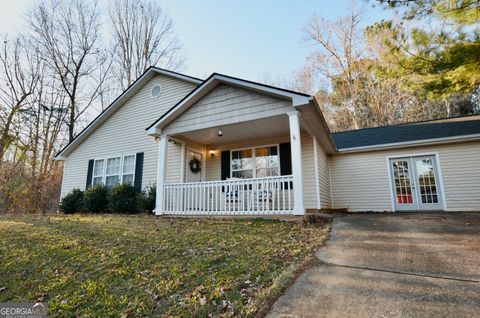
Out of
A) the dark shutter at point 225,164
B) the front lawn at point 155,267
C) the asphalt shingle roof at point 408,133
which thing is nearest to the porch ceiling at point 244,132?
the dark shutter at point 225,164

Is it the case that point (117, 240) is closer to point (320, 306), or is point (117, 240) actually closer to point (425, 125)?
point (320, 306)

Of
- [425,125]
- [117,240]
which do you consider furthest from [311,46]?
[117,240]

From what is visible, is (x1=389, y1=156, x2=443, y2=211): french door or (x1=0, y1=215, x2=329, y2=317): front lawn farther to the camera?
(x1=389, y1=156, x2=443, y2=211): french door

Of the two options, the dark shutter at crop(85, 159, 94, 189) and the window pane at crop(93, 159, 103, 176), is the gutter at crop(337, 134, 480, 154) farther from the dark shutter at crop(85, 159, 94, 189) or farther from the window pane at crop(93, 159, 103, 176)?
the dark shutter at crop(85, 159, 94, 189)

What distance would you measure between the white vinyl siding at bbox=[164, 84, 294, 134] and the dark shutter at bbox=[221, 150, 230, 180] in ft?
7.34

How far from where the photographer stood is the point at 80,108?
1717cm

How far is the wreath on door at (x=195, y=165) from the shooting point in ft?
29.3

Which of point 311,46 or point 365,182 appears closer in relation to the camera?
point 365,182

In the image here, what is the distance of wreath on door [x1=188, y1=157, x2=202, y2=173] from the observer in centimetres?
894

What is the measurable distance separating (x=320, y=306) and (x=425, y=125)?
10771mm

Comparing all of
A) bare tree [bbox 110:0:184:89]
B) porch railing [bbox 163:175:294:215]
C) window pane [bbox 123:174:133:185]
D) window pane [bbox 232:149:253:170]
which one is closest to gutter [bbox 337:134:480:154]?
window pane [bbox 232:149:253:170]

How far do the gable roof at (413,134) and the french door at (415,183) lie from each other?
0.69m

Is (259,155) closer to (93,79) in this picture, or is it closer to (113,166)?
(113,166)

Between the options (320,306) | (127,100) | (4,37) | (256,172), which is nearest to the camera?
(320,306)
